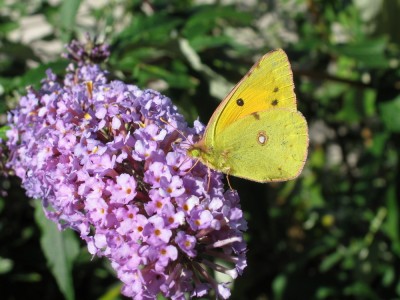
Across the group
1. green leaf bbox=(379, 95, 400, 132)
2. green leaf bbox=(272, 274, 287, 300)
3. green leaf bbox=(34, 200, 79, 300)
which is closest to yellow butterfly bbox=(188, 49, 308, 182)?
green leaf bbox=(34, 200, 79, 300)

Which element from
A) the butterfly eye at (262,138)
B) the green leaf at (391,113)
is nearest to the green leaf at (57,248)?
the butterfly eye at (262,138)

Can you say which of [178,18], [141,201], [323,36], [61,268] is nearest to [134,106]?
[141,201]

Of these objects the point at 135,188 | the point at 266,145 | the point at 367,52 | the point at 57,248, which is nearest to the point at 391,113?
the point at 367,52

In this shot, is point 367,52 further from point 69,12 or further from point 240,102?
point 69,12

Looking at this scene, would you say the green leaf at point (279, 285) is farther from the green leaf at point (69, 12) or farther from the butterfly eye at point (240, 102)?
the green leaf at point (69, 12)

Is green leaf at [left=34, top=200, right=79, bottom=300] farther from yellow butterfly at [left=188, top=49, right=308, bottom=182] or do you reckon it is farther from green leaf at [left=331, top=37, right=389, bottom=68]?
green leaf at [left=331, top=37, right=389, bottom=68]
